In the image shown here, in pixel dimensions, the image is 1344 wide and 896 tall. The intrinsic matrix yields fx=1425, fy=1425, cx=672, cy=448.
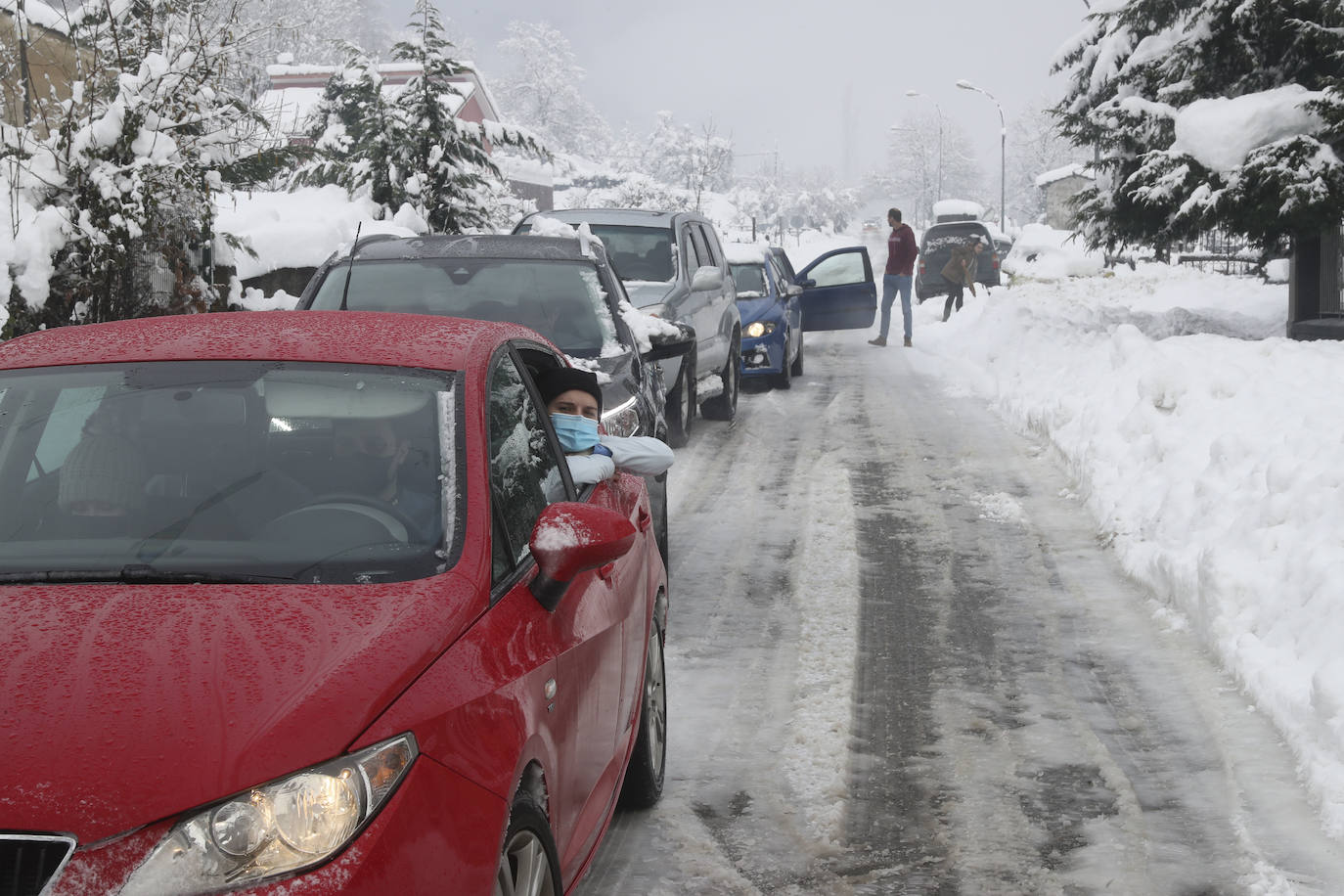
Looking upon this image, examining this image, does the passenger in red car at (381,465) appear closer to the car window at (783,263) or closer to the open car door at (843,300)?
A: the car window at (783,263)

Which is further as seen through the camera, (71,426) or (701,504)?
(701,504)

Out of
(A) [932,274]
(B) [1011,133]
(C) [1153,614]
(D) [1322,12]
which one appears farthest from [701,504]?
(B) [1011,133]

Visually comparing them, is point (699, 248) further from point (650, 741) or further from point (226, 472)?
point (226, 472)

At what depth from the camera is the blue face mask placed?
4648 millimetres

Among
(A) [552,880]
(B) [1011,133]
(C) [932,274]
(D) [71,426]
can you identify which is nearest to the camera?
(A) [552,880]

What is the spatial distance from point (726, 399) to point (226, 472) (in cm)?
1108

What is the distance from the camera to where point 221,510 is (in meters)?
3.16

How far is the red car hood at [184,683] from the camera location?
218 centimetres

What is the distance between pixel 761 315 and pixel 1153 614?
9.85 m

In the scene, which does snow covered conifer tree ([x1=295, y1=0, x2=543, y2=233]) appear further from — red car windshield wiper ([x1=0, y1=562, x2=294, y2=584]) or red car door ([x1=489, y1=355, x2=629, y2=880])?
red car windshield wiper ([x1=0, y1=562, x2=294, y2=584])

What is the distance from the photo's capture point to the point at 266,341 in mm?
3604

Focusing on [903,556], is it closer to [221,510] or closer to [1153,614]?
[1153,614]

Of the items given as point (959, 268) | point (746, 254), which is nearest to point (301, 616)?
point (746, 254)

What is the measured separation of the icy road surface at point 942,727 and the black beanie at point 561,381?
1.39 m
